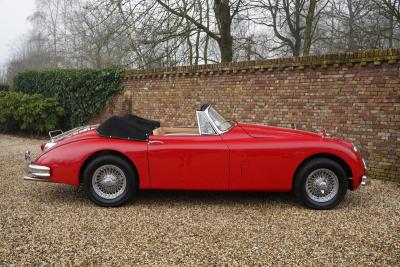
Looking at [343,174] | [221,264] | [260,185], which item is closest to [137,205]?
[260,185]

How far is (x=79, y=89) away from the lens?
1277cm

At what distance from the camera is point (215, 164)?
4855 millimetres

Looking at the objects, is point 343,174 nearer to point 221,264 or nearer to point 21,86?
point 221,264

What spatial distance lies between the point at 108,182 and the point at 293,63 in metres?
4.60

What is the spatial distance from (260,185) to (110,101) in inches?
328

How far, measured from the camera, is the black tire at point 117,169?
4.92 meters

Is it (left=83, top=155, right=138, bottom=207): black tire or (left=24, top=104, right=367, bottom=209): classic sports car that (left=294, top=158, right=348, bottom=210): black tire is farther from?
(left=83, top=155, right=138, bottom=207): black tire

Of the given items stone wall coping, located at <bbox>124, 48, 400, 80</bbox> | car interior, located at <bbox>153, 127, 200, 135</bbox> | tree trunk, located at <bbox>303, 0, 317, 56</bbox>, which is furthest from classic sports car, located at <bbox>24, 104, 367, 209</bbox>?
tree trunk, located at <bbox>303, 0, 317, 56</bbox>

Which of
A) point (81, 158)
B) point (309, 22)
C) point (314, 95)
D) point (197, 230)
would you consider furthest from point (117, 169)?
point (309, 22)

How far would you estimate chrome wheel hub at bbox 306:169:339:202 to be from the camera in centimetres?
486

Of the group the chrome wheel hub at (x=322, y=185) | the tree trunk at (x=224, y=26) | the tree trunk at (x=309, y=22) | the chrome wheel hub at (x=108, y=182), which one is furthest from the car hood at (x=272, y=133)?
the tree trunk at (x=309, y=22)

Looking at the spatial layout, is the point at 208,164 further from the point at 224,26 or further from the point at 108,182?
the point at 224,26

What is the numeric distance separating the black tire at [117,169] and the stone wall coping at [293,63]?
14.2ft

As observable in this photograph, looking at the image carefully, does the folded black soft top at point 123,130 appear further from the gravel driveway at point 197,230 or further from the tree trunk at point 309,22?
the tree trunk at point 309,22
